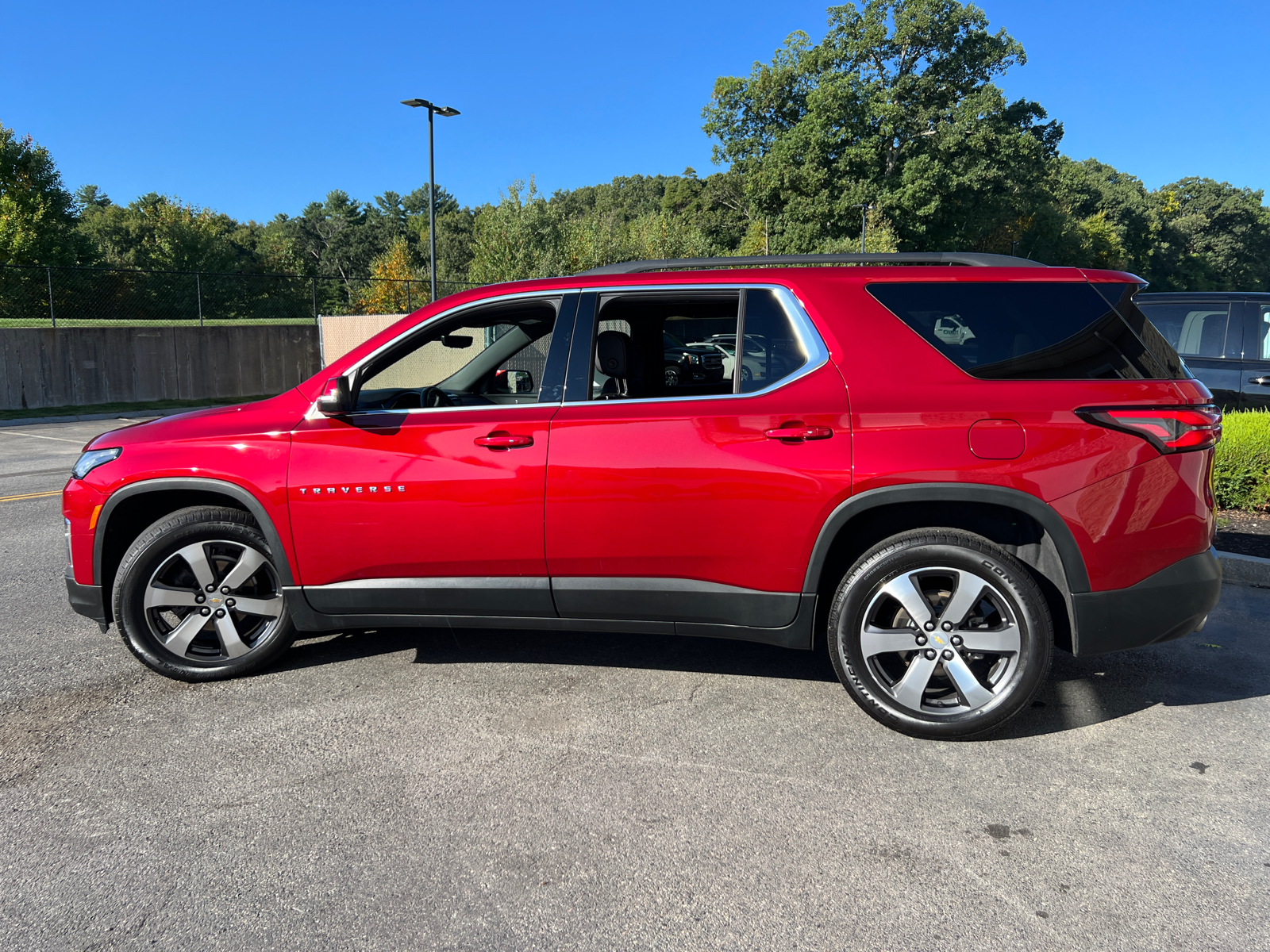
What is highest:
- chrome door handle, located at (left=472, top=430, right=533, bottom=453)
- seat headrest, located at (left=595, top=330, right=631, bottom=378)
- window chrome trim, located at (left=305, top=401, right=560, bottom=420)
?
seat headrest, located at (left=595, top=330, right=631, bottom=378)

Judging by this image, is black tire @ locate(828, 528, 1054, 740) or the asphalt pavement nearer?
the asphalt pavement

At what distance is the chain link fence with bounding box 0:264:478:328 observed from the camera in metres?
20.0

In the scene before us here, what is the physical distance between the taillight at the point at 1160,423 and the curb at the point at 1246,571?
2.98m

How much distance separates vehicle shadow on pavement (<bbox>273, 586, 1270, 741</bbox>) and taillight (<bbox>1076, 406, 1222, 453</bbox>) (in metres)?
1.22

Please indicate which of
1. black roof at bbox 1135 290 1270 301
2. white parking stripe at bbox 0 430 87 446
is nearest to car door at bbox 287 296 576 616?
black roof at bbox 1135 290 1270 301

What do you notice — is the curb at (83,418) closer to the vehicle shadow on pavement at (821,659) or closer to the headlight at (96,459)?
the headlight at (96,459)

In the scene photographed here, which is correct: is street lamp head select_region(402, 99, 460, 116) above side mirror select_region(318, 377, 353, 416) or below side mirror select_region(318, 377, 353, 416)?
above

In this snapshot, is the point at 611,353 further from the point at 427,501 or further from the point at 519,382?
the point at 427,501

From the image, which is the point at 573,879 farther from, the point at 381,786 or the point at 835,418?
the point at 835,418

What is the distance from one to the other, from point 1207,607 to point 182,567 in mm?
4265

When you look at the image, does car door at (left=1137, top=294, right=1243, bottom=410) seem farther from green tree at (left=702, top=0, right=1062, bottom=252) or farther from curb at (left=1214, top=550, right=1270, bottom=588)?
green tree at (left=702, top=0, right=1062, bottom=252)

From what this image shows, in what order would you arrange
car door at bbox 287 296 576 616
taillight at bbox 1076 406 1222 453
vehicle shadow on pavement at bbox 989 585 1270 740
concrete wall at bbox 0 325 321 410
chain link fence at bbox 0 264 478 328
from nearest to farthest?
1. taillight at bbox 1076 406 1222 453
2. car door at bbox 287 296 576 616
3. vehicle shadow on pavement at bbox 989 585 1270 740
4. concrete wall at bbox 0 325 321 410
5. chain link fence at bbox 0 264 478 328

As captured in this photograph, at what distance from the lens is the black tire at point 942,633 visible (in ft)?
11.0

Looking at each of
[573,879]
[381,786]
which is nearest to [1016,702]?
[573,879]
